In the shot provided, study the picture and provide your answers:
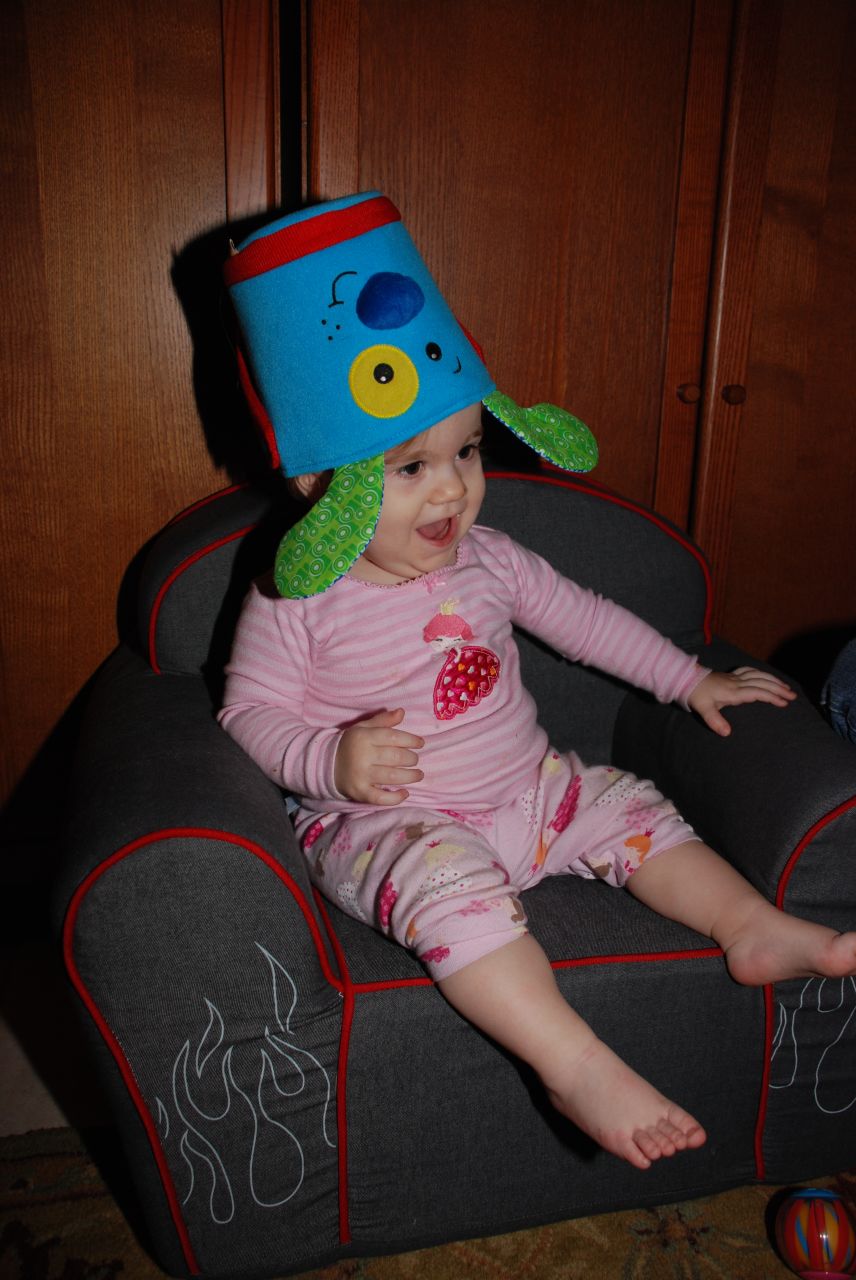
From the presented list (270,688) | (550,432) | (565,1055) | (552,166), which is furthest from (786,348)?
(565,1055)

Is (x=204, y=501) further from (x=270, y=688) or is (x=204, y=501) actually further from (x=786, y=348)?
(x=786, y=348)

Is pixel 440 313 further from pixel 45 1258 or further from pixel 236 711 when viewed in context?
pixel 45 1258

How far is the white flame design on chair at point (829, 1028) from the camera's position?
1.21 meters

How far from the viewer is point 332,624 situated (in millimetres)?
1308

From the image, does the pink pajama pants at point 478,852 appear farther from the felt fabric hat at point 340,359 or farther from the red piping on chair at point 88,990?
the felt fabric hat at point 340,359

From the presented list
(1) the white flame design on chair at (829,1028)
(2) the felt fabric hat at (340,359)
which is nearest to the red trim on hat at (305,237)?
(2) the felt fabric hat at (340,359)

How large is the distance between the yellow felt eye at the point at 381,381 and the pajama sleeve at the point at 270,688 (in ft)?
1.01

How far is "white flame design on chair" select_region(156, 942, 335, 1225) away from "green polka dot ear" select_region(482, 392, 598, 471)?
68 centimetres

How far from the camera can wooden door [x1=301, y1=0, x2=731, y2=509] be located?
1.61m

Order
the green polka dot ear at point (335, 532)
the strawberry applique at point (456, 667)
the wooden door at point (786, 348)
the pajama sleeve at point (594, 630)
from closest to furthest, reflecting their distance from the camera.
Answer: the green polka dot ear at point (335, 532) → the strawberry applique at point (456, 667) → the pajama sleeve at point (594, 630) → the wooden door at point (786, 348)

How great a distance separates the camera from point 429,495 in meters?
1.21

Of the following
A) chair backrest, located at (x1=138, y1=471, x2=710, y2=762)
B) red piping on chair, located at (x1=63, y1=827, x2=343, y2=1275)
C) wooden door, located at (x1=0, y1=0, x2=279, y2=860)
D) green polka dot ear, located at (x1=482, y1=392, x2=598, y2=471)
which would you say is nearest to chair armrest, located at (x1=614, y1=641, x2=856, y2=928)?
chair backrest, located at (x1=138, y1=471, x2=710, y2=762)

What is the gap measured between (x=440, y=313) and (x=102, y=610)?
0.91 m

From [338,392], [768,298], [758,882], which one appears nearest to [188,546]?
[338,392]
